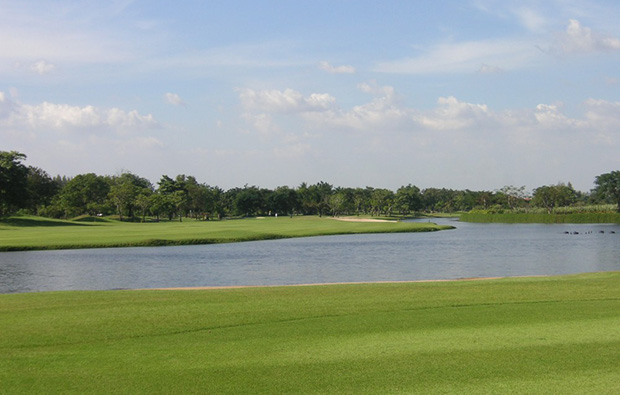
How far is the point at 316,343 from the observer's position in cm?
→ 1092

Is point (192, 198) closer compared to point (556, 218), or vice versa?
point (556, 218)

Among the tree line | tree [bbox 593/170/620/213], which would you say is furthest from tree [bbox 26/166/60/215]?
tree [bbox 593/170/620/213]

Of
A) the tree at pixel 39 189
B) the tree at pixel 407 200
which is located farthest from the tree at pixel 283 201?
the tree at pixel 39 189

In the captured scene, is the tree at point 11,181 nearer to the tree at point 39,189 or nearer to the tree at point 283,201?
the tree at point 39,189

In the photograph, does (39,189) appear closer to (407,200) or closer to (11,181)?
(11,181)

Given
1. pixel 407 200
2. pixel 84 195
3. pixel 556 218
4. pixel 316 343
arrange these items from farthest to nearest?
1. pixel 407 200
2. pixel 84 195
3. pixel 556 218
4. pixel 316 343

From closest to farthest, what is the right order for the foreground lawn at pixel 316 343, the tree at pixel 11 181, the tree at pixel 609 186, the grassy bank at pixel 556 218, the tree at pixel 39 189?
1. the foreground lawn at pixel 316 343
2. the tree at pixel 11 181
3. the grassy bank at pixel 556 218
4. the tree at pixel 39 189
5. the tree at pixel 609 186

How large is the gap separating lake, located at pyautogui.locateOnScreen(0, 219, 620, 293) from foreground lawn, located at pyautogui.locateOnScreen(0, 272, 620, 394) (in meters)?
11.2

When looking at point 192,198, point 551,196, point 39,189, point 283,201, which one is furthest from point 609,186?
point 39,189

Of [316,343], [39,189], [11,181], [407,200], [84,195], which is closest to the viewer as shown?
[316,343]

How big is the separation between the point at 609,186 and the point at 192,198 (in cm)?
10095

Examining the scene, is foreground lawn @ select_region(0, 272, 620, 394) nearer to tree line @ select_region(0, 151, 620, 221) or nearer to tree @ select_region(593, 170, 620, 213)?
tree line @ select_region(0, 151, 620, 221)

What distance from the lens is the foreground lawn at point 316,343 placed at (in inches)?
340

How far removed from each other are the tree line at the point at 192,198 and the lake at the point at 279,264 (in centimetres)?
5801
